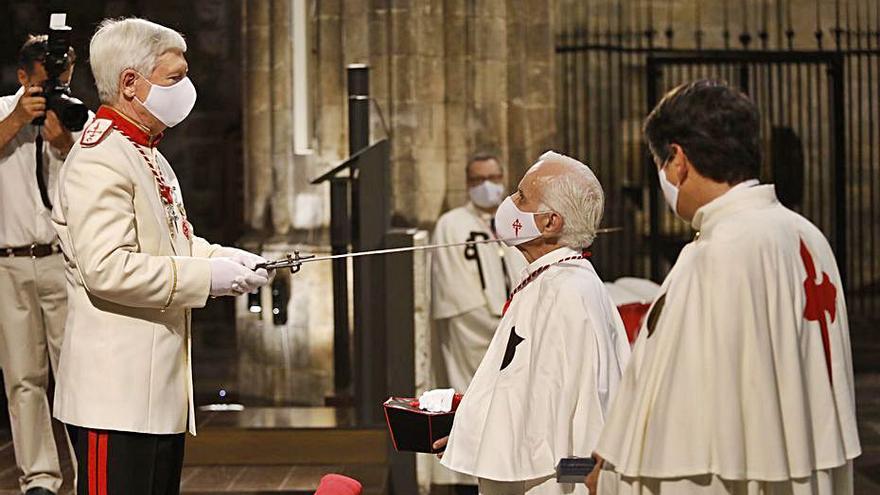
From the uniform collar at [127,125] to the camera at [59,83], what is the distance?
74.0 inches

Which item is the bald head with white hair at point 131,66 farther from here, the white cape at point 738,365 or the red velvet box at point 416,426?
the white cape at point 738,365

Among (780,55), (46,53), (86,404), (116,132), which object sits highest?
(780,55)

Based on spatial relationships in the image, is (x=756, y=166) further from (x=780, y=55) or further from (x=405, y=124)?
(x=780, y=55)

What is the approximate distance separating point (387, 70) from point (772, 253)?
7.37 metres

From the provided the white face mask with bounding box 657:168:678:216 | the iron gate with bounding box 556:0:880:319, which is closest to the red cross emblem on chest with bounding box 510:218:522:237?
the white face mask with bounding box 657:168:678:216

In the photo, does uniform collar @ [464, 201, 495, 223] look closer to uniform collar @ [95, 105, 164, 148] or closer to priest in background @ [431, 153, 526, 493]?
priest in background @ [431, 153, 526, 493]

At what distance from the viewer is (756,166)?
9.46 feet

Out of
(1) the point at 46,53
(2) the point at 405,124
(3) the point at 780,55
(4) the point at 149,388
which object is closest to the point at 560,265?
(4) the point at 149,388

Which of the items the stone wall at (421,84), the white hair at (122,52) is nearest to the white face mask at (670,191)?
the white hair at (122,52)

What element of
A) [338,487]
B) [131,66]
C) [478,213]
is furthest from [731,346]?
[478,213]

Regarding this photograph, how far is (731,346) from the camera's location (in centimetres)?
279

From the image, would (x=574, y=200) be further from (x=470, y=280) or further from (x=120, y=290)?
(x=470, y=280)

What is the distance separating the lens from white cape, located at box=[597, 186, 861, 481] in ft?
9.14

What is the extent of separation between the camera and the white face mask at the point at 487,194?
8273 millimetres
